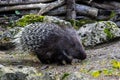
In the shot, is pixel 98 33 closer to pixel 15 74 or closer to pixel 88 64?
pixel 88 64

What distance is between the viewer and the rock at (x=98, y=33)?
311 inches

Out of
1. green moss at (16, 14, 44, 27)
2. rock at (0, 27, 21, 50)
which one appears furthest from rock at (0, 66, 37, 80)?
green moss at (16, 14, 44, 27)

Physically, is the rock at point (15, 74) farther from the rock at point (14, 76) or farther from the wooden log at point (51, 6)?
the wooden log at point (51, 6)

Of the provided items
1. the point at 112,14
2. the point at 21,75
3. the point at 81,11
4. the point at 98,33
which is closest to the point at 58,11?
the point at 81,11

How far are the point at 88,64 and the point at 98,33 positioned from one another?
1970 mm

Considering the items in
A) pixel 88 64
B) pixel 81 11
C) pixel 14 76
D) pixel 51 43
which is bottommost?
pixel 88 64

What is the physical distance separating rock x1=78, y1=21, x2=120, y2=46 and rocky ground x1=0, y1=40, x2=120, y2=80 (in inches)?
9.8

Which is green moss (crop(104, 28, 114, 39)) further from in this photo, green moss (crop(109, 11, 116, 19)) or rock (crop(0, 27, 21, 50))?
green moss (crop(109, 11, 116, 19))

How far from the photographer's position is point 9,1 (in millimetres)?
10312

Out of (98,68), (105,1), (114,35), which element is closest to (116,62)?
(98,68)

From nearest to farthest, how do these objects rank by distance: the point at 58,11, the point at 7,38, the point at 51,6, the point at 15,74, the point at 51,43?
the point at 15,74 → the point at 51,43 → the point at 7,38 → the point at 51,6 → the point at 58,11

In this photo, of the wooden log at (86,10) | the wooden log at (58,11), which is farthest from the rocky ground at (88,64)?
the wooden log at (58,11)

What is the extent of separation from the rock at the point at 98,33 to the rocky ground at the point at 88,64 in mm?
249

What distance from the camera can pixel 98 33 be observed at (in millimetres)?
7895
